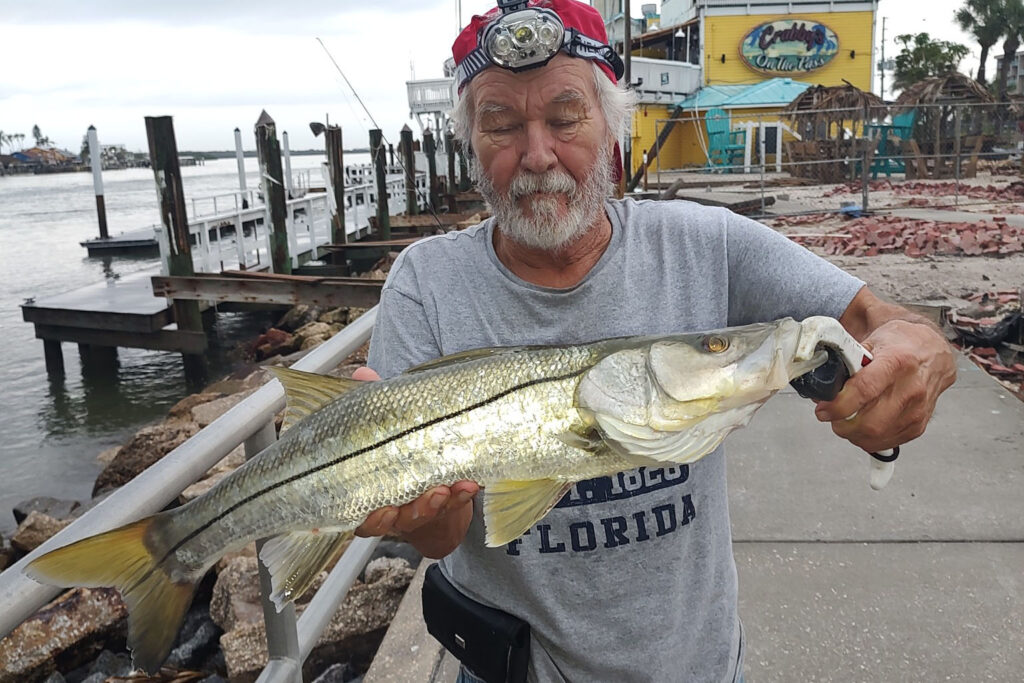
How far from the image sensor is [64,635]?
14.1ft

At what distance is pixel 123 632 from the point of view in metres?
4.51

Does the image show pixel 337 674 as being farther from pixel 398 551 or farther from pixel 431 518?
pixel 431 518

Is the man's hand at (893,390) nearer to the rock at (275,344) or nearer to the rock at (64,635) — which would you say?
the rock at (64,635)

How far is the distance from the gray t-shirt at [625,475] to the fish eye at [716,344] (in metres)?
0.42

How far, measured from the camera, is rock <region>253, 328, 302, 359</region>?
13750 mm

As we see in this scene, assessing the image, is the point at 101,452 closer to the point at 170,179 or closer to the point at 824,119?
the point at 170,179

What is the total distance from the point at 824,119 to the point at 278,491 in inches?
1065

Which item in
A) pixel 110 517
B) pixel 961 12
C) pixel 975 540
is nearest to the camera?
pixel 110 517

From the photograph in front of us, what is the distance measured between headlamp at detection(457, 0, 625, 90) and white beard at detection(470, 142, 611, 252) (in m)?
0.27

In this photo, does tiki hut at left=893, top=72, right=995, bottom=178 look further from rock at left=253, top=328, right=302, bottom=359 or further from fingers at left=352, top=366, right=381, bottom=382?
fingers at left=352, top=366, right=381, bottom=382

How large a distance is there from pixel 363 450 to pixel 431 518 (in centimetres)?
21

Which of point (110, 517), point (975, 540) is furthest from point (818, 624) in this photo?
point (110, 517)

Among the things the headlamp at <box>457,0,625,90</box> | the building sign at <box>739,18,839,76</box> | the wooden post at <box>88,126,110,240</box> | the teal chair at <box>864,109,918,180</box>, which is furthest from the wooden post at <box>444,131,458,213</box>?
the headlamp at <box>457,0,625,90</box>

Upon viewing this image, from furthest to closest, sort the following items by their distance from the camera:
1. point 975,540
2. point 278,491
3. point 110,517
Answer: point 975,540 → point 278,491 → point 110,517
